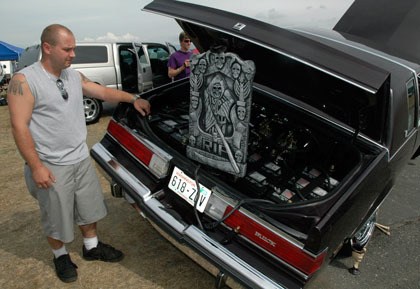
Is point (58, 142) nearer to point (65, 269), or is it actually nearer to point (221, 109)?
point (65, 269)

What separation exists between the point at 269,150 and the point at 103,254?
1.55 metres

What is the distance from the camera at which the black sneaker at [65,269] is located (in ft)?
7.88

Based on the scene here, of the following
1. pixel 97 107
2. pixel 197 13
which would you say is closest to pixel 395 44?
pixel 197 13

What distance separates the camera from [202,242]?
6.34 feet

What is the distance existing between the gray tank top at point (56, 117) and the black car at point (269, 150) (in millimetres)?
396

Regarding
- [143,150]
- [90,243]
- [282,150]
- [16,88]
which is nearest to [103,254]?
[90,243]

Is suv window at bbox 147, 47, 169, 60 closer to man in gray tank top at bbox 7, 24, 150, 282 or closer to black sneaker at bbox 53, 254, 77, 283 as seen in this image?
man in gray tank top at bbox 7, 24, 150, 282

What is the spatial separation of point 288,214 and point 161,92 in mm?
1838

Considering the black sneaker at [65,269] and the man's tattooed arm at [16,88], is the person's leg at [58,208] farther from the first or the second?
the man's tattooed arm at [16,88]

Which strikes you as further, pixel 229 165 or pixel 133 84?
pixel 133 84

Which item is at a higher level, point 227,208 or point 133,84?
point 227,208

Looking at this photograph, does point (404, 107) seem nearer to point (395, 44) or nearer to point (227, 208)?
point (227, 208)

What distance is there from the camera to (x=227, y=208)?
6.53 feet

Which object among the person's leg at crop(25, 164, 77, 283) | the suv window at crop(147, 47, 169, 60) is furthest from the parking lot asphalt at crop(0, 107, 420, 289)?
the suv window at crop(147, 47, 169, 60)
